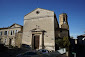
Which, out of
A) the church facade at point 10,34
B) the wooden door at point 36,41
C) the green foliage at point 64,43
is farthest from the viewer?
the church facade at point 10,34

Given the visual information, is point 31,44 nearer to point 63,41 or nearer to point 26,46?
point 26,46

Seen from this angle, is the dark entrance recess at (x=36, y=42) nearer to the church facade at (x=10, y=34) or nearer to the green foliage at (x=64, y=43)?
the green foliage at (x=64, y=43)

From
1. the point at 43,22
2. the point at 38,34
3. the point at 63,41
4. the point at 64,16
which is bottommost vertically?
the point at 63,41

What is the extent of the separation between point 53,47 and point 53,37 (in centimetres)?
235

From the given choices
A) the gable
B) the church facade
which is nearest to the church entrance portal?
the gable

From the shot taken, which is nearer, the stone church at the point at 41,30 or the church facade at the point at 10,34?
the stone church at the point at 41,30

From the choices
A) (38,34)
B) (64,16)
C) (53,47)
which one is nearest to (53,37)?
(53,47)

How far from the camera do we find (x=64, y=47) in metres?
16.7

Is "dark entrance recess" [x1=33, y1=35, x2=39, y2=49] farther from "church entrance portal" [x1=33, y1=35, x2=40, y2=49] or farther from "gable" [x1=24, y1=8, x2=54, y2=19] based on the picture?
"gable" [x1=24, y1=8, x2=54, y2=19]

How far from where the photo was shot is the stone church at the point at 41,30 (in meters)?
18.3

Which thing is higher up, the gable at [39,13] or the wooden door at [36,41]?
the gable at [39,13]

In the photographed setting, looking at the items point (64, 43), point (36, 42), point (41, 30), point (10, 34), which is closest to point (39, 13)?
point (41, 30)

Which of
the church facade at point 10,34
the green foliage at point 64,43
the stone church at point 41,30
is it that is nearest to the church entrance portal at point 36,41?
the stone church at point 41,30

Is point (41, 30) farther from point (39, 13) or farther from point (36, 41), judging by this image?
point (39, 13)
